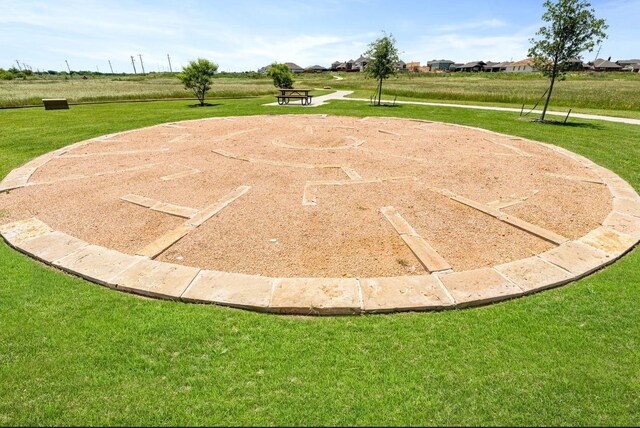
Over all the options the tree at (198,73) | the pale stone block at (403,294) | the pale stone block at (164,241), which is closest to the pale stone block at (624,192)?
the pale stone block at (403,294)

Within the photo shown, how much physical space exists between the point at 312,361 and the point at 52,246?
14.1 ft

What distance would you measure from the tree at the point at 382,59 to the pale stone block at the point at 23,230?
65.7 ft

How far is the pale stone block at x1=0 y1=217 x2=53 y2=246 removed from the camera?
4770 mm

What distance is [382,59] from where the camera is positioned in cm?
2114

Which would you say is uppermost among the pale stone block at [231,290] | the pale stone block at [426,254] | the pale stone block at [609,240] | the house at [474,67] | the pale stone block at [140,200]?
the house at [474,67]

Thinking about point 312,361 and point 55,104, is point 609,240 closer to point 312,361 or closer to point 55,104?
point 312,361

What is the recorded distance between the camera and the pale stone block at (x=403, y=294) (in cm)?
342

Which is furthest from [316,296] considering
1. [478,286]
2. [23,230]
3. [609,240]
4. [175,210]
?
[23,230]

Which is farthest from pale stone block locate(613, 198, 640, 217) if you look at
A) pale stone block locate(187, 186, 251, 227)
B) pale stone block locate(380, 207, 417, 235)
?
pale stone block locate(187, 186, 251, 227)

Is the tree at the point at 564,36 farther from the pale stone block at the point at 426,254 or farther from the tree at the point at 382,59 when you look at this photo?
the pale stone block at the point at 426,254

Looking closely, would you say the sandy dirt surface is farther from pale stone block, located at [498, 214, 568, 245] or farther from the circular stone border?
the circular stone border

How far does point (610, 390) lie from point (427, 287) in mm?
1686

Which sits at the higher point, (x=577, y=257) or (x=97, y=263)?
(x=97, y=263)

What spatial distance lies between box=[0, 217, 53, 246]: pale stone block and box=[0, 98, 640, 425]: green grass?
1.15 m
